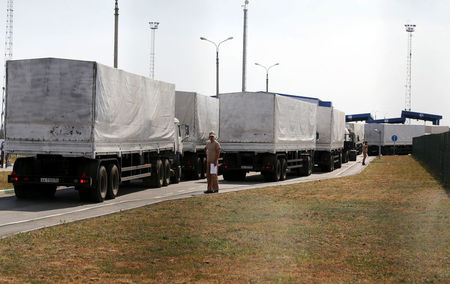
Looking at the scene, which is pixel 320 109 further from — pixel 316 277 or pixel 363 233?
pixel 316 277

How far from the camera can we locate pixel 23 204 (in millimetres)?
16641

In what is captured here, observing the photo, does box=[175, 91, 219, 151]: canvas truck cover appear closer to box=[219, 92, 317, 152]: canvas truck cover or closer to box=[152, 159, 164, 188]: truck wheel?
box=[219, 92, 317, 152]: canvas truck cover

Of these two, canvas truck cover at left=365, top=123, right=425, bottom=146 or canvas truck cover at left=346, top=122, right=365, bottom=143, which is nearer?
canvas truck cover at left=346, top=122, right=365, bottom=143

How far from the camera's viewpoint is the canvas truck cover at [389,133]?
249 feet

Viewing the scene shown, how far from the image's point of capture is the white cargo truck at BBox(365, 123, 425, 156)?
7588cm

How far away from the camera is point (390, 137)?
76562 mm

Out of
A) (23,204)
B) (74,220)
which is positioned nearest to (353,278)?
(74,220)

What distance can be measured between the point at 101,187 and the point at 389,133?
62641mm

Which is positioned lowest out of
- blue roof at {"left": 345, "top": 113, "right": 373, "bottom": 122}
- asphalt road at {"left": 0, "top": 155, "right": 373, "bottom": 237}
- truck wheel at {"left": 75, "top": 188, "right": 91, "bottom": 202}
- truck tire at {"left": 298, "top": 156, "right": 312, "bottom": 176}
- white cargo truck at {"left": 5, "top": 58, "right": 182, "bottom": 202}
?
asphalt road at {"left": 0, "top": 155, "right": 373, "bottom": 237}

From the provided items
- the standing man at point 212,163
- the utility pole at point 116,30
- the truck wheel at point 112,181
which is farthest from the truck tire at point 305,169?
the truck wheel at point 112,181

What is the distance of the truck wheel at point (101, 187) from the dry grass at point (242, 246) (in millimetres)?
1952

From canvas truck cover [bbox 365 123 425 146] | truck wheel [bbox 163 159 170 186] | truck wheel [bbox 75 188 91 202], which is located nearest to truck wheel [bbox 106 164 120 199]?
truck wheel [bbox 75 188 91 202]

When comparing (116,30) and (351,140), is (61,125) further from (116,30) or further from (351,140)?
(351,140)

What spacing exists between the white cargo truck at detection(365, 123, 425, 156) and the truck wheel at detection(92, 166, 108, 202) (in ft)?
195
